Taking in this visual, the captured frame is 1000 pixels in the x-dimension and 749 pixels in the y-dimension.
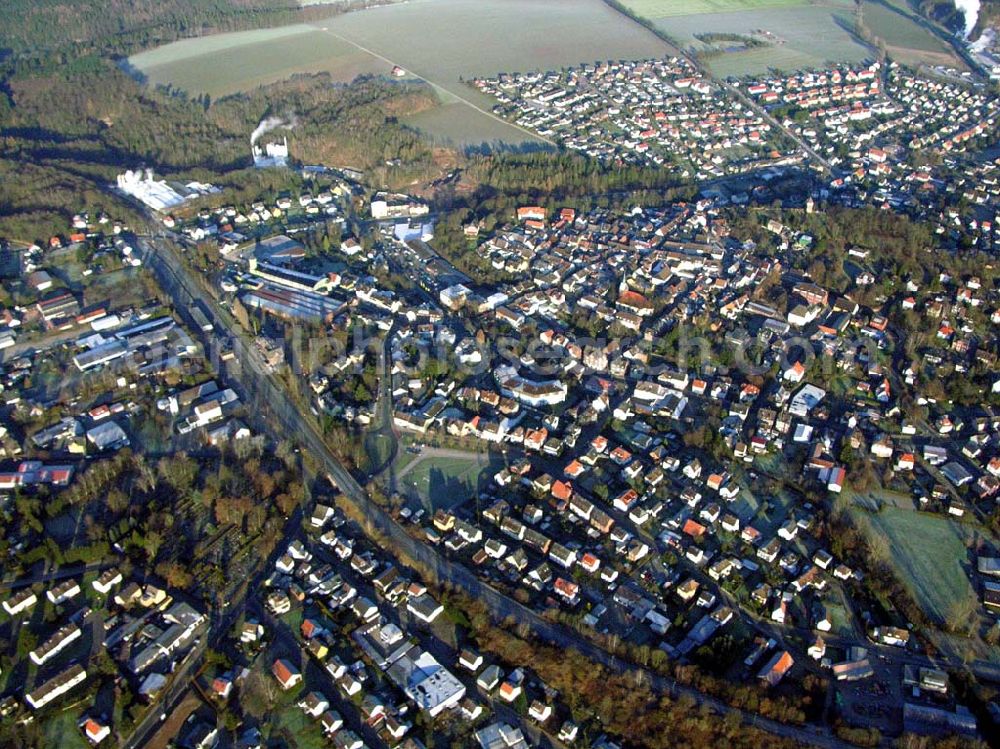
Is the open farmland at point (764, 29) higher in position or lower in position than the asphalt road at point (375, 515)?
higher

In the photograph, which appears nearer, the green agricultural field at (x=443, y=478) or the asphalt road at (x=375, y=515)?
the asphalt road at (x=375, y=515)

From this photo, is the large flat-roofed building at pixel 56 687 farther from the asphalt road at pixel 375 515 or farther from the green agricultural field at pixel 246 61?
the green agricultural field at pixel 246 61

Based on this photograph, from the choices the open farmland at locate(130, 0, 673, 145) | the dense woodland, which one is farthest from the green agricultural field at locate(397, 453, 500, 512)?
the open farmland at locate(130, 0, 673, 145)

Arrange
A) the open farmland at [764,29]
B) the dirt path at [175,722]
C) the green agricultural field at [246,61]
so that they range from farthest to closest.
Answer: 1. the open farmland at [764,29]
2. the green agricultural field at [246,61]
3. the dirt path at [175,722]

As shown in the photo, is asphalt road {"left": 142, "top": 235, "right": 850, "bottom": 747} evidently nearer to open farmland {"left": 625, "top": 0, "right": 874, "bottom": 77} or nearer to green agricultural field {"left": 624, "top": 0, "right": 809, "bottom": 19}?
open farmland {"left": 625, "top": 0, "right": 874, "bottom": 77}

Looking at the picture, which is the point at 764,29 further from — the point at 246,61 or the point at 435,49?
the point at 246,61

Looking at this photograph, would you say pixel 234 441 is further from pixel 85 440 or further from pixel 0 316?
pixel 0 316

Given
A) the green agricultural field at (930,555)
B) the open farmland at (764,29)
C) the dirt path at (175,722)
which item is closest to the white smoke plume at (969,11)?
the open farmland at (764,29)
